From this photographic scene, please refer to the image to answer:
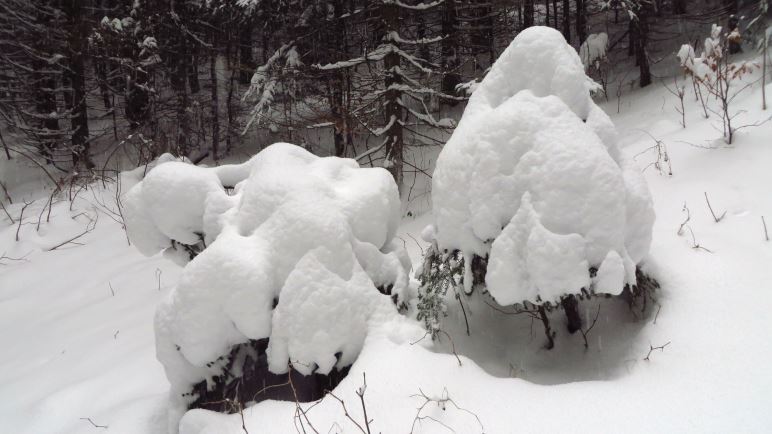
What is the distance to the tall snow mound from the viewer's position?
8.02ft

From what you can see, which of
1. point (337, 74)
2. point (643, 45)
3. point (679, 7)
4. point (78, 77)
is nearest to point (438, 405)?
point (337, 74)

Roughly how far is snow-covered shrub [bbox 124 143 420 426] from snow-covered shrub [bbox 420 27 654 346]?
19.2 inches

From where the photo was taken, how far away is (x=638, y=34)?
9.29 m

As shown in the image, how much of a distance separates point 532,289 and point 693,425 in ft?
2.92

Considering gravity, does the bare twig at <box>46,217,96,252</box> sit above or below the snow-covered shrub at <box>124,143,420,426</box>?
below

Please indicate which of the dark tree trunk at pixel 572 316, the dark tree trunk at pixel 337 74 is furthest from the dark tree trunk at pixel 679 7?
the dark tree trunk at pixel 572 316

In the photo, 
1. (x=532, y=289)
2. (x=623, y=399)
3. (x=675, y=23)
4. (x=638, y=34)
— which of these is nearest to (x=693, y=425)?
(x=623, y=399)

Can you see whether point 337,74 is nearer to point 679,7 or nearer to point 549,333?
point 549,333

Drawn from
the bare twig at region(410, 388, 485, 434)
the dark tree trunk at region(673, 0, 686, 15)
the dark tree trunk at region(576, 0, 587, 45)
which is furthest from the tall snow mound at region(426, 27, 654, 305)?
the dark tree trunk at region(673, 0, 686, 15)

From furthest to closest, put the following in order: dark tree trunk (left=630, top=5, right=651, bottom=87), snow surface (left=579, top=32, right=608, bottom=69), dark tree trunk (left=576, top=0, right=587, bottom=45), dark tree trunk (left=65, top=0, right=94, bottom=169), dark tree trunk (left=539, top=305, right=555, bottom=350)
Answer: dark tree trunk (left=65, top=0, right=94, bottom=169) < dark tree trunk (left=576, top=0, right=587, bottom=45) < snow surface (left=579, top=32, right=608, bottom=69) < dark tree trunk (left=630, top=5, right=651, bottom=87) < dark tree trunk (left=539, top=305, right=555, bottom=350)

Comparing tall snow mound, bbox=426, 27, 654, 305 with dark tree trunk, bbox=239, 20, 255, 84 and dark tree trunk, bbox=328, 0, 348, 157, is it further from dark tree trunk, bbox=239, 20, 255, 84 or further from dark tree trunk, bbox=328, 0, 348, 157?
dark tree trunk, bbox=239, 20, 255, 84

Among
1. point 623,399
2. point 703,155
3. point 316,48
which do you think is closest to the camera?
point 623,399

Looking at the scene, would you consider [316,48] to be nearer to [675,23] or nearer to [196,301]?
[196,301]

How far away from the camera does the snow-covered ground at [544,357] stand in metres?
2.07
